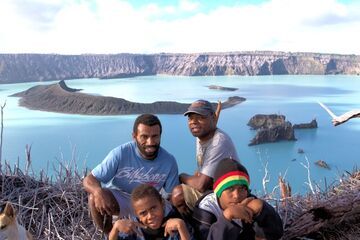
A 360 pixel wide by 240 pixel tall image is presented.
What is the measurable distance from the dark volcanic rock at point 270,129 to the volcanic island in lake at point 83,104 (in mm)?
12470

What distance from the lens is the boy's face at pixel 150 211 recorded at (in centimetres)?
268

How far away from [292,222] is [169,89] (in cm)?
9236

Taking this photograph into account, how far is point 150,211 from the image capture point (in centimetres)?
270

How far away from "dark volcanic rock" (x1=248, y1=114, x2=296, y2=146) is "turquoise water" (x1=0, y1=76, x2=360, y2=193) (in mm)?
973

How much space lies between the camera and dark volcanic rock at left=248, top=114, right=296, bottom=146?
2092 inches

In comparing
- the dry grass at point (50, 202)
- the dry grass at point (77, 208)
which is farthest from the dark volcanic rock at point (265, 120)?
the dry grass at point (50, 202)

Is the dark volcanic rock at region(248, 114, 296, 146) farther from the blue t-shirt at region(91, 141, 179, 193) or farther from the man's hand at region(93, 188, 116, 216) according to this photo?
the man's hand at region(93, 188, 116, 216)

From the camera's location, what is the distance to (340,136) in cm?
5641

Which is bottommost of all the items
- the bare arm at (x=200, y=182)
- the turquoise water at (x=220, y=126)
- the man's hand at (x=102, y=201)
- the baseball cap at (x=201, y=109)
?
the turquoise water at (x=220, y=126)

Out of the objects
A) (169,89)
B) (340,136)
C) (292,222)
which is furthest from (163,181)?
(169,89)

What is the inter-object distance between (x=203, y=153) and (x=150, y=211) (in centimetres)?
79

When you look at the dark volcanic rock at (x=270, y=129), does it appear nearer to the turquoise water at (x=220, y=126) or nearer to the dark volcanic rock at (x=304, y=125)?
the turquoise water at (x=220, y=126)

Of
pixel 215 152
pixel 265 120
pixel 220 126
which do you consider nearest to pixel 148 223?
pixel 215 152

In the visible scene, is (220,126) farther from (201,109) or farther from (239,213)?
(239,213)
